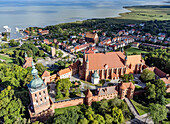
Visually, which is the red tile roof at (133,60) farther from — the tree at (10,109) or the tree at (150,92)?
the tree at (10,109)

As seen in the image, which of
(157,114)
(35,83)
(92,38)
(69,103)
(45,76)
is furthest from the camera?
(92,38)

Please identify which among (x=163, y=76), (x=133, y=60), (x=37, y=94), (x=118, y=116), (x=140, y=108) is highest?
(x=133, y=60)

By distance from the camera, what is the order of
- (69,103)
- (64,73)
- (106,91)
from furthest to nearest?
(64,73) < (106,91) < (69,103)

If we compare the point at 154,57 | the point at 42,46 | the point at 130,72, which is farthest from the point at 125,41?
the point at 42,46

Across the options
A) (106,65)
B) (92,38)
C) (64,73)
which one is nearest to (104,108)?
(106,65)

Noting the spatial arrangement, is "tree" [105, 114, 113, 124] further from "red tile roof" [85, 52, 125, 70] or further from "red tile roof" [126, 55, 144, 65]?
"red tile roof" [126, 55, 144, 65]

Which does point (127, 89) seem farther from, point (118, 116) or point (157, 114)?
point (157, 114)

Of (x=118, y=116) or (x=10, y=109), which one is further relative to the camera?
(x=118, y=116)

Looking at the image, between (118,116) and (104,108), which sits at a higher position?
(104,108)
